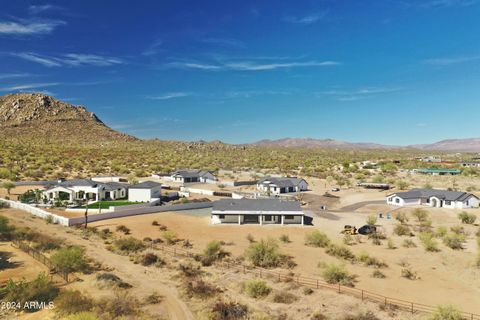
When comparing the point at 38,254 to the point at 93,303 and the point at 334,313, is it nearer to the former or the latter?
the point at 93,303

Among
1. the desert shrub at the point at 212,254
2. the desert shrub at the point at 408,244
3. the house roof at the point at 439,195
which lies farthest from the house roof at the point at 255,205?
the house roof at the point at 439,195

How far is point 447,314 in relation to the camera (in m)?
19.6

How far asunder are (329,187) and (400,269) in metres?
46.6

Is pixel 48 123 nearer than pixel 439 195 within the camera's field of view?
No

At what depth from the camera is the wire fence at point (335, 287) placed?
2180 centimetres

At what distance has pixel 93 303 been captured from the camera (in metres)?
20.1

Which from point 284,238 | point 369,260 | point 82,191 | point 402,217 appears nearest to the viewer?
point 369,260

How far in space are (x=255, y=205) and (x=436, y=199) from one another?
2718 cm

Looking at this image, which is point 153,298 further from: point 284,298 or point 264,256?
point 264,256

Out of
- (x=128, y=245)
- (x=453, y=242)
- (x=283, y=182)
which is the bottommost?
(x=453, y=242)

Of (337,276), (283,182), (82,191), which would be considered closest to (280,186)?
(283,182)

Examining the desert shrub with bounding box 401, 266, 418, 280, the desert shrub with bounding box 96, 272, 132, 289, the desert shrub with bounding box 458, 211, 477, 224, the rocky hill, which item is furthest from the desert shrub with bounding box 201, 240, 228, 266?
the rocky hill

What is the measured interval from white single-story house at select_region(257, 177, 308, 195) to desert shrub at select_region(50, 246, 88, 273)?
41.8 m

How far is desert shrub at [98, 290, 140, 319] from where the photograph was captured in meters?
19.1
